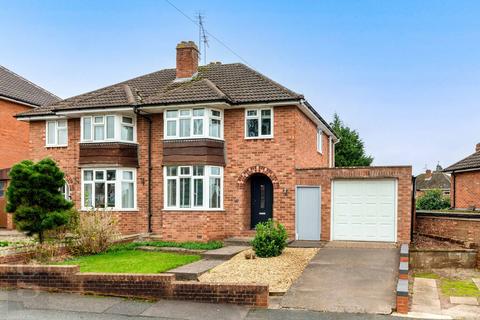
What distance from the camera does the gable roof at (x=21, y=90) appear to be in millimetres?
25984

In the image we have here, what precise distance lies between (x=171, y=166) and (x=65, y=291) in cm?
812

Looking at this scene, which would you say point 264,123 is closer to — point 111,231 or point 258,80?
point 258,80

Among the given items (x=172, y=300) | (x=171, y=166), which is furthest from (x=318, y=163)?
(x=172, y=300)

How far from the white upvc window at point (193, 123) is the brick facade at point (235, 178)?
45 cm

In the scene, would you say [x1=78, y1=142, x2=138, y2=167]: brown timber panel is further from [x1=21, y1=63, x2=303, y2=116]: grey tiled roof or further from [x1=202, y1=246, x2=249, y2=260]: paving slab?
[x1=202, y1=246, x2=249, y2=260]: paving slab

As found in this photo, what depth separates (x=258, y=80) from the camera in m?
19.4

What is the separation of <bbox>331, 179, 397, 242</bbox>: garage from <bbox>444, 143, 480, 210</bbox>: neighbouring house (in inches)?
463

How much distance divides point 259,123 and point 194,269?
286 inches

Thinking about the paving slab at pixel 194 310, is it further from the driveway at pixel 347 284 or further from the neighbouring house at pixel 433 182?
the neighbouring house at pixel 433 182

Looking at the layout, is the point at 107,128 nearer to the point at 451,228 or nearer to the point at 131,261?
the point at 131,261

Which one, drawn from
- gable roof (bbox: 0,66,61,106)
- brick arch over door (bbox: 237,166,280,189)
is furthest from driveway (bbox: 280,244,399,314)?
gable roof (bbox: 0,66,61,106)

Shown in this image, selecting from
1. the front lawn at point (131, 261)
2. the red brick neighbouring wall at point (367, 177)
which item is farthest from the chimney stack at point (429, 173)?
the front lawn at point (131, 261)

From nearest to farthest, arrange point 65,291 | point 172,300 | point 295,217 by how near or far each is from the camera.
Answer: point 172,300 → point 65,291 → point 295,217

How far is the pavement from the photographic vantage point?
8.84 meters
